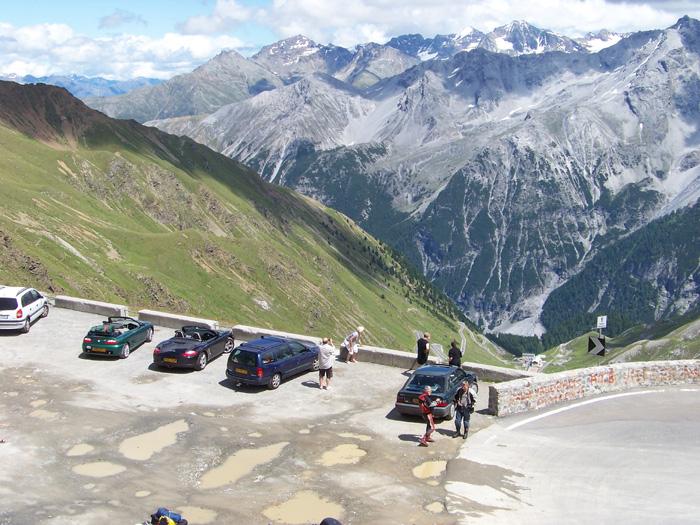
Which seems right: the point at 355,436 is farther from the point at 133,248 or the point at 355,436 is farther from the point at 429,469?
the point at 133,248

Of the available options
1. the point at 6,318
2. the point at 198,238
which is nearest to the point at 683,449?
the point at 6,318

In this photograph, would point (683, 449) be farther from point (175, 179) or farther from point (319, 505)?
point (175, 179)

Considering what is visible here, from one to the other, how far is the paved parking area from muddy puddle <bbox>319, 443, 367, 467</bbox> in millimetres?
76

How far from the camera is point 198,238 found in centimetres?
14150

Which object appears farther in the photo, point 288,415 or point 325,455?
point 288,415

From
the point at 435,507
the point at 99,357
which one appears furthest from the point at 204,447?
the point at 99,357

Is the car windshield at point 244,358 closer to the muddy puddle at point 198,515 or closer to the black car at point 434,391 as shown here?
the black car at point 434,391

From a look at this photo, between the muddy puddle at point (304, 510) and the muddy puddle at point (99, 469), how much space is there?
20.1ft

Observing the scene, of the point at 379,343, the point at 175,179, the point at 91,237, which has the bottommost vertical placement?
the point at 379,343

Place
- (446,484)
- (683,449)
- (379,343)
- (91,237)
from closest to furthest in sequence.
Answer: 1. (446,484)
2. (683,449)
3. (91,237)
4. (379,343)

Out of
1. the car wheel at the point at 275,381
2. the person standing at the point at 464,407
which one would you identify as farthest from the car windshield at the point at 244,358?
the person standing at the point at 464,407

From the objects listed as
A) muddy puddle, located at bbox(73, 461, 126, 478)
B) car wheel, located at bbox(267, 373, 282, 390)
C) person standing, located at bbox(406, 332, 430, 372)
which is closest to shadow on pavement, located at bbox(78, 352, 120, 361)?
car wheel, located at bbox(267, 373, 282, 390)

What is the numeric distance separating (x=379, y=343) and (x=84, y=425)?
160 m

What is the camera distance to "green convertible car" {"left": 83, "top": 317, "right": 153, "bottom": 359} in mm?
38812
